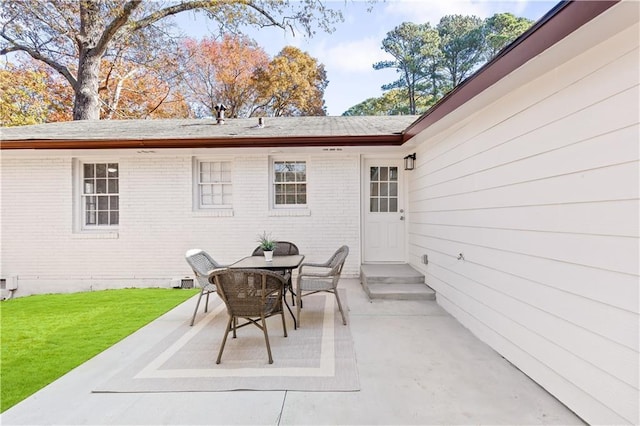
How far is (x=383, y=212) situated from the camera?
640 centimetres

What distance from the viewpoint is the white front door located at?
6.35 m

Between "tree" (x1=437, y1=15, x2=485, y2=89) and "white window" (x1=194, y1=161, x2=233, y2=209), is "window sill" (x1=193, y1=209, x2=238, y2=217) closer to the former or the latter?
"white window" (x1=194, y1=161, x2=233, y2=209)

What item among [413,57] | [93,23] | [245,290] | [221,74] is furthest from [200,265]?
[413,57]

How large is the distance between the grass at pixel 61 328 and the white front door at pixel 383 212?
146 inches

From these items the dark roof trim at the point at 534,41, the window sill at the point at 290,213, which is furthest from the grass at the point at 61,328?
the dark roof trim at the point at 534,41

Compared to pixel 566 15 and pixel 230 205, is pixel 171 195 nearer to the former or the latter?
pixel 230 205

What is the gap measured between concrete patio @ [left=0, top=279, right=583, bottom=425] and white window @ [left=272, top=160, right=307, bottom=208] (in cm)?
380

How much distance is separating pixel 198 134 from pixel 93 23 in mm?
10289

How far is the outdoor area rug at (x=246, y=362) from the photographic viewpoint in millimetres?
2506

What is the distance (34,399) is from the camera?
2355 millimetres

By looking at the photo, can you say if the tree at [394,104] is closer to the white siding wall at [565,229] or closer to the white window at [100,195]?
the white window at [100,195]

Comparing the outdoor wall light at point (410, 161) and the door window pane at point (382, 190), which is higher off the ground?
the outdoor wall light at point (410, 161)

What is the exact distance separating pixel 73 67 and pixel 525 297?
60.5 feet

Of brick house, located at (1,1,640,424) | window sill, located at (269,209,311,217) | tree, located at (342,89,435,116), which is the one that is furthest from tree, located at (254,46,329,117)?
window sill, located at (269,209,311,217)
